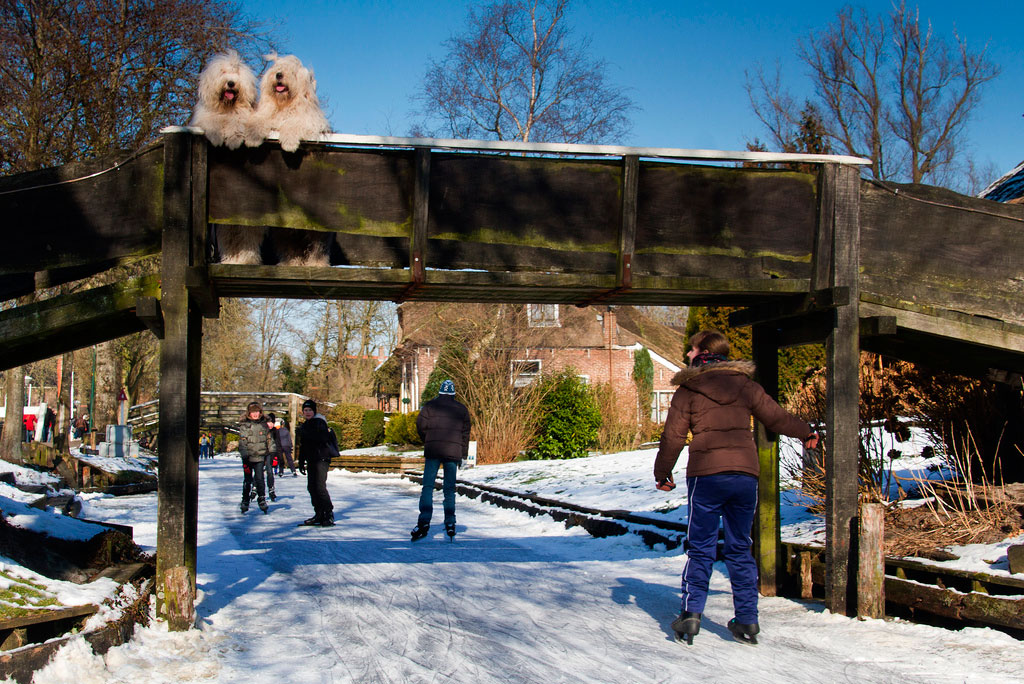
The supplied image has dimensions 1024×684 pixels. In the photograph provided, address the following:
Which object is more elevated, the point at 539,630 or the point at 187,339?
the point at 187,339

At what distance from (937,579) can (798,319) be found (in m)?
2.29

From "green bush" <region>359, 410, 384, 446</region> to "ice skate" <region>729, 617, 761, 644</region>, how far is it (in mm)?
32949

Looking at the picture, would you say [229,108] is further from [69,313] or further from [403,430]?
[403,430]

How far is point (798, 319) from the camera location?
7496mm

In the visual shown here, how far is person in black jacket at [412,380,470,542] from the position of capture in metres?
10.7

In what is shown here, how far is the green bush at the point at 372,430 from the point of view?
125 feet

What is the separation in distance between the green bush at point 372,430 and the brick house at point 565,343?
6.54 feet

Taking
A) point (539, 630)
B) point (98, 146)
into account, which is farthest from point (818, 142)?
point (539, 630)

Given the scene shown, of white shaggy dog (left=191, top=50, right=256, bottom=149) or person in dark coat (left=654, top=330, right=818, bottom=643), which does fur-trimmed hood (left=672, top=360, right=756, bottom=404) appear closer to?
person in dark coat (left=654, top=330, right=818, bottom=643)

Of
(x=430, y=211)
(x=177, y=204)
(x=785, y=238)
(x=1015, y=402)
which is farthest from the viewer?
(x=1015, y=402)

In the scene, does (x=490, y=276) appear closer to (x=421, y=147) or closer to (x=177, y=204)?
(x=421, y=147)

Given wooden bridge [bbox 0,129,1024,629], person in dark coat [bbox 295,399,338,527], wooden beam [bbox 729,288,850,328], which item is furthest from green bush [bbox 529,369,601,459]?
wooden bridge [bbox 0,129,1024,629]

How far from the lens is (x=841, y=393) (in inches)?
265

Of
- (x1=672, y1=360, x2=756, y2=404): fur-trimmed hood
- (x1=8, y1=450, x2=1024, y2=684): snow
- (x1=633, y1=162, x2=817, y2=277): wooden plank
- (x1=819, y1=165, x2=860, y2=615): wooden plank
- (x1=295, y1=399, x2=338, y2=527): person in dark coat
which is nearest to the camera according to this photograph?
(x1=8, y1=450, x2=1024, y2=684): snow
